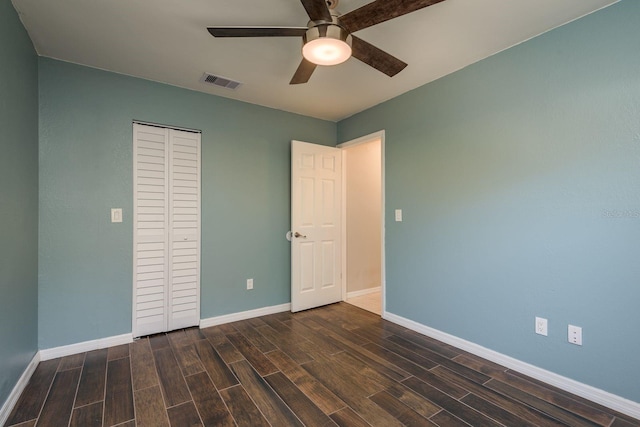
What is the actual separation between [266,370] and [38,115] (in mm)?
2716

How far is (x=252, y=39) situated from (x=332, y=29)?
2.85ft

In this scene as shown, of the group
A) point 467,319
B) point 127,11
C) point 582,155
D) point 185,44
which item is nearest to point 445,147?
point 582,155

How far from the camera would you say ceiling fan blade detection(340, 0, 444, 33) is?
146 centimetres

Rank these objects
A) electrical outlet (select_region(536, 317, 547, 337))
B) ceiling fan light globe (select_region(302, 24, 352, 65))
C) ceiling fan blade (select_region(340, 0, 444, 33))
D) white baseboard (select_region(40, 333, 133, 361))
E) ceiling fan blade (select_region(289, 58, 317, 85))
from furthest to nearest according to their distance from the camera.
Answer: white baseboard (select_region(40, 333, 133, 361))
electrical outlet (select_region(536, 317, 547, 337))
ceiling fan blade (select_region(289, 58, 317, 85))
ceiling fan light globe (select_region(302, 24, 352, 65))
ceiling fan blade (select_region(340, 0, 444, 33))

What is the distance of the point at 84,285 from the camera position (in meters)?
2.58

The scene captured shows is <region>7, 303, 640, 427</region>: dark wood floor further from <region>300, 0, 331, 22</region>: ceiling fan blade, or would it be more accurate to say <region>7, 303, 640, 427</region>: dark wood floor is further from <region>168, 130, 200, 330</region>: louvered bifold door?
<region>300, 0, 331, 22</region>: ceiling fan blade

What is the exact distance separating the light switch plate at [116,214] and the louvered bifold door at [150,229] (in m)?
0.11

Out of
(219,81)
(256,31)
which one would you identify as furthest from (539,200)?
(219,81)

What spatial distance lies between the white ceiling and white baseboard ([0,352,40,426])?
2.38 metres

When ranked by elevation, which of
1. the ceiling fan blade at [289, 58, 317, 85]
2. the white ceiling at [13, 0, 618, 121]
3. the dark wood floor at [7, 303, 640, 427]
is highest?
the white ceiling at [13, 0, 618, 121]

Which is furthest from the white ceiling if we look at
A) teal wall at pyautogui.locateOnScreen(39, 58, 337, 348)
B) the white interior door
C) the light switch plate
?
the light switch plate

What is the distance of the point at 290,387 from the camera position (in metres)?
2.06

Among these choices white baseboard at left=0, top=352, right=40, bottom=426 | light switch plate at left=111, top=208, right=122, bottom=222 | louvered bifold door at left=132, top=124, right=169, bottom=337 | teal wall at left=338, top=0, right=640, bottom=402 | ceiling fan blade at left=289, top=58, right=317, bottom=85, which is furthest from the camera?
louvered bifold door at left=132, top=124, right=169, bottom=337

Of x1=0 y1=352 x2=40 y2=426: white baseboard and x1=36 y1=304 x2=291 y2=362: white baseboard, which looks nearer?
x1=0 y1=352 x2=40 y2=426: white baseboard
